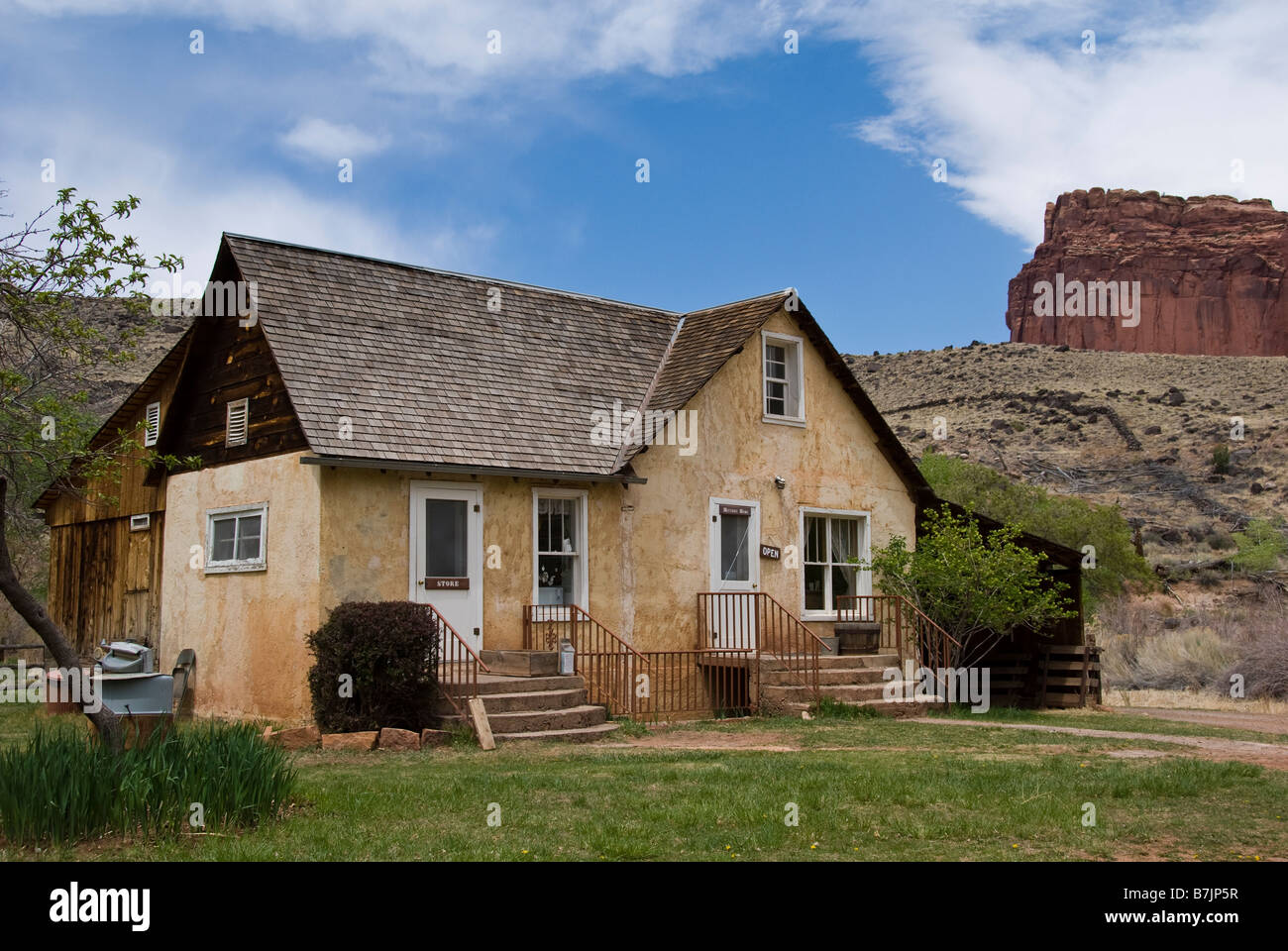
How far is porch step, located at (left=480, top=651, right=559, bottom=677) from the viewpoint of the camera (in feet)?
52.0

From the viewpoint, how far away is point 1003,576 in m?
19.2

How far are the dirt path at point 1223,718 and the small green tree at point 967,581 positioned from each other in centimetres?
228

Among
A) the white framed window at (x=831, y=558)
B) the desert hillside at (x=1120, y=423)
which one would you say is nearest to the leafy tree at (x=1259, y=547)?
the desert hillside at (x=1120, y=423)

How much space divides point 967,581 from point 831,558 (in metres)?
2.51

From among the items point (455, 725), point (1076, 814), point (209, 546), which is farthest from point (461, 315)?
point (1076, 814)

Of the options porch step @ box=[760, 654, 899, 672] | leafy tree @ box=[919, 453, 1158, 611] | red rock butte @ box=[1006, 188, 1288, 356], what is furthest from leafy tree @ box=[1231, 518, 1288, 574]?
red rock butte @ box=[1006, 188, 1288, 356]

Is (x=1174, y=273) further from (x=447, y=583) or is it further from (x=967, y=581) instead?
(x=447, y=583)

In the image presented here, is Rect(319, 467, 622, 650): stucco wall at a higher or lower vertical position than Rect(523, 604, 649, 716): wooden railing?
higher

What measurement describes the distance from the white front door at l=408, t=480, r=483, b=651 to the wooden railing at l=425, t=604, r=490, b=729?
0.34m

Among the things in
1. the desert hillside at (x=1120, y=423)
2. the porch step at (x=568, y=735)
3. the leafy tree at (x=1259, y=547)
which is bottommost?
the porch step at (x=568, y=735)

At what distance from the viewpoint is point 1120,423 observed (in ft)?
167

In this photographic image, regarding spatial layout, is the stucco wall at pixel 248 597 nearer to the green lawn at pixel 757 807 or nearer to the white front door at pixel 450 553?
the white front door at pixel 450 553

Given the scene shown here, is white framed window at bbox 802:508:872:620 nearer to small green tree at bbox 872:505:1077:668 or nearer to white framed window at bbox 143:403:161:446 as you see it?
small green tree at bbox 872:505:1077:668

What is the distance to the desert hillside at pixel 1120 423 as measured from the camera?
146 ft
